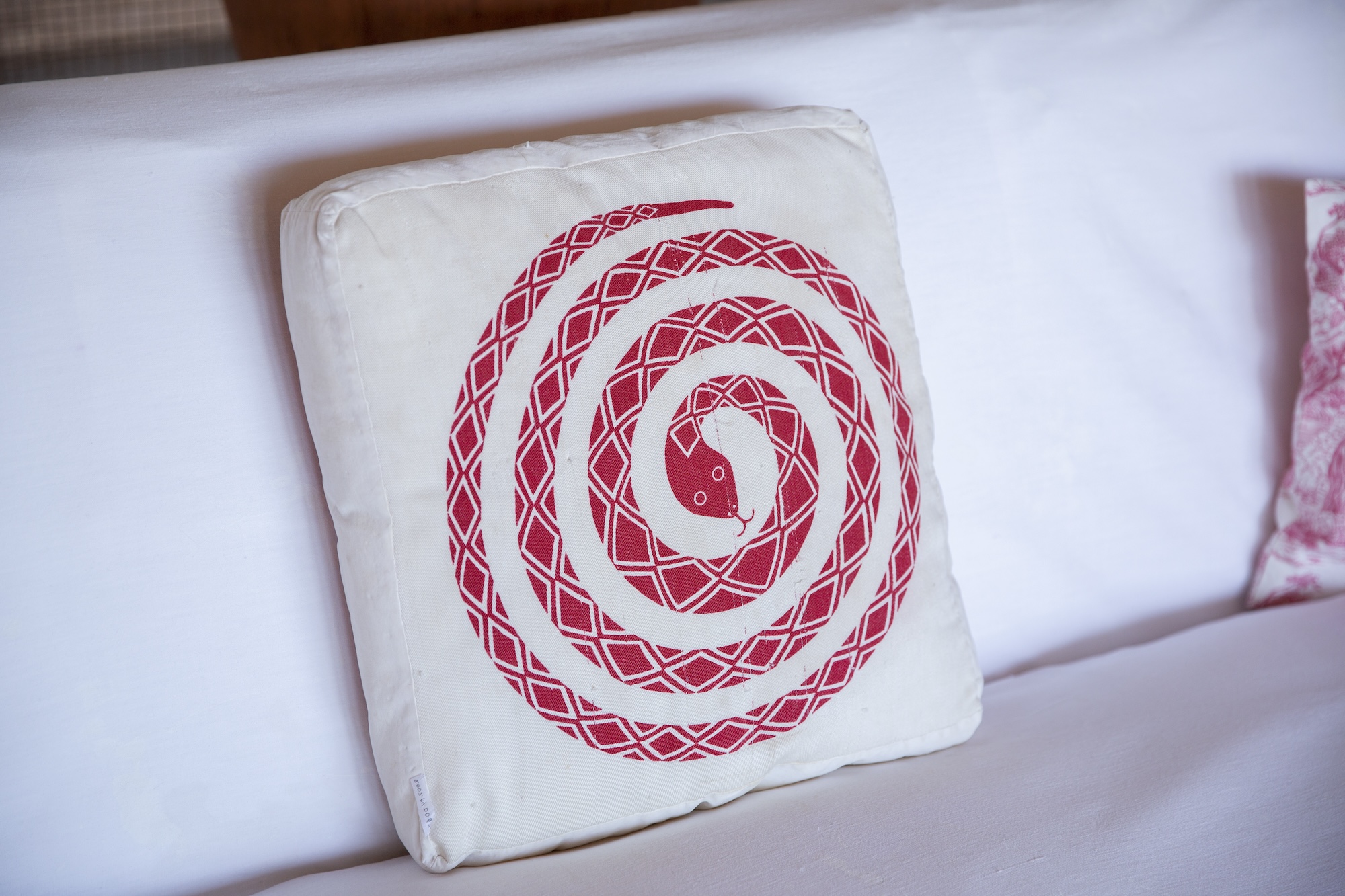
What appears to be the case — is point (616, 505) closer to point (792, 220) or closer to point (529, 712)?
point (529, 712)

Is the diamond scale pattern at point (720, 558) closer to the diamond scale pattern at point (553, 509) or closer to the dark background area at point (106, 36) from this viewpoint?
the diamond scale pattern at point (553, 509)

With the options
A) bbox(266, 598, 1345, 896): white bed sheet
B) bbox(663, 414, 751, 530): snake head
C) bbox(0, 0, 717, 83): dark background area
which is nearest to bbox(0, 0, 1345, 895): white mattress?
bbox(266, 598, 1345, 896): white bed sheet

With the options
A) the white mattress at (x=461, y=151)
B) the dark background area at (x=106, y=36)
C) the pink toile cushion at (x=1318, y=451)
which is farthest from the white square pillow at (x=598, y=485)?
the dark background area at (x=106, y=36)

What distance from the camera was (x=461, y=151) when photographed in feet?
2.54

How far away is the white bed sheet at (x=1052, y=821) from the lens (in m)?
0.58

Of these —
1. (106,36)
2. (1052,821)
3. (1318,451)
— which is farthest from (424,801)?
(106,36)

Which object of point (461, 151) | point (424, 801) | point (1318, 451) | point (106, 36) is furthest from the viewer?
point (106, 36)

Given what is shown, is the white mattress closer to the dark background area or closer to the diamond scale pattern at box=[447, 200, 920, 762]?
the diamond scale pattern at box=[447, 200, 920, 762]

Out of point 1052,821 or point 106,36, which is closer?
point 1052,821

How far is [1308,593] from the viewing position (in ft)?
3.14

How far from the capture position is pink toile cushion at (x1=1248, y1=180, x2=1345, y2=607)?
890 mm

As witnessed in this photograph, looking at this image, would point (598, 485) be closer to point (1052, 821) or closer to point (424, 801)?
point (424, 801)

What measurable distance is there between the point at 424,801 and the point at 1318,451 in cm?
92

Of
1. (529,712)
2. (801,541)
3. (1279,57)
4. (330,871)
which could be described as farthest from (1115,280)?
(330,871)
